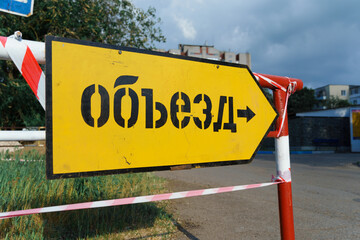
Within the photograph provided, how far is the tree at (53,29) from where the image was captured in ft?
27.0

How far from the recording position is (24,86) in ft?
26.1

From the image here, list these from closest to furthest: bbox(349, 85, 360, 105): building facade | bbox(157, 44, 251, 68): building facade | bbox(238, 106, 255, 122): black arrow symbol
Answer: bbox(238, 106, 255, 122): black arrow symbol → bbox(157, 44, 251, 68): building facade → bbox(349, 85, 360, 105): building facade

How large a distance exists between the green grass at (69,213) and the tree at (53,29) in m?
5.23

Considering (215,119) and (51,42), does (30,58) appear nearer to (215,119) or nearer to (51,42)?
(51,42)

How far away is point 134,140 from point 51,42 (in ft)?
1.89

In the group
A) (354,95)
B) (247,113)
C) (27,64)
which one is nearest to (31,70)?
(27,64)

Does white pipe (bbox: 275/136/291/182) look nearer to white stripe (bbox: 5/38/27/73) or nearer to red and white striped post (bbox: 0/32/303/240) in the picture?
red and white striped post (bbox: 0/32/303/240)

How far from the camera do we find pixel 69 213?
2.54m

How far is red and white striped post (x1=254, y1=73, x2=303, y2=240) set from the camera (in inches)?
65.4

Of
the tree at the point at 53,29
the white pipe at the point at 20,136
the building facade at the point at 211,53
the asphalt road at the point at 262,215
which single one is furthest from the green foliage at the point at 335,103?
the white pipe at the point at 20,136

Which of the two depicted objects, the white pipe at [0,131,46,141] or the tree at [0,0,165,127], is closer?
the white pipe at [0,131,46,141]

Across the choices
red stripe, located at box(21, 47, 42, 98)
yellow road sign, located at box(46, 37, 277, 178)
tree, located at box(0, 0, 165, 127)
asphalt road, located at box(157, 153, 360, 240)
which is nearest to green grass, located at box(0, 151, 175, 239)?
asphalt road, located at box(157, 153, 360, 240)

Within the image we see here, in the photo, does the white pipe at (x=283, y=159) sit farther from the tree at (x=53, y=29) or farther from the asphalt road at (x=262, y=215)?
the tree at (x=53, y=29)

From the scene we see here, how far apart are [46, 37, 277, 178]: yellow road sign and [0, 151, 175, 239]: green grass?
123 cm
